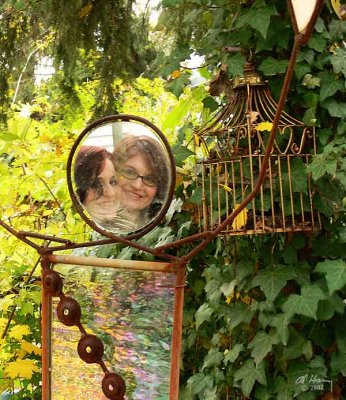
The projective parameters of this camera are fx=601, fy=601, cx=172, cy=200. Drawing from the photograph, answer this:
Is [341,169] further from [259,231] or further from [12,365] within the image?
[12,365]

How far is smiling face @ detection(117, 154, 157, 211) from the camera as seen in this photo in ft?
3.77

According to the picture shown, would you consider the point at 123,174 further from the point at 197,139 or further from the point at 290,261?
the point at 290,261

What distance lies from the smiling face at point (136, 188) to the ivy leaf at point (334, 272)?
524 mm

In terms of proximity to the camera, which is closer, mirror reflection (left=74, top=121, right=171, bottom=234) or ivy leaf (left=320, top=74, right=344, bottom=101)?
mirror reflection (left=74, top=121, right=171, bottom=234)

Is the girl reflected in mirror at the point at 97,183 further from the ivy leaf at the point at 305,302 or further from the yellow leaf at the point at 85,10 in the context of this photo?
the yellow leaf at the point at 85,10

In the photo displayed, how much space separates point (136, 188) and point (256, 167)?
1.65 feet

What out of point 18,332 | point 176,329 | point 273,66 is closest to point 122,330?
point 176,329

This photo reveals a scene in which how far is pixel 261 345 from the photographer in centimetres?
157

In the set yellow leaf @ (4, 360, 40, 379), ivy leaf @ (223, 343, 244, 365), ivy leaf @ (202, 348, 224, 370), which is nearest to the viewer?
ivy leaf @ (223, 343, 244, 365)

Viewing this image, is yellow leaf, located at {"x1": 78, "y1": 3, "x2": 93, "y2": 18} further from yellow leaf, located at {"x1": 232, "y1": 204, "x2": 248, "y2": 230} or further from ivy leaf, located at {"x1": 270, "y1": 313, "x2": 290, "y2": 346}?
ivy leaf, located at {"x1": 270, "y1": 313, "x2": 290, "y2": 346}

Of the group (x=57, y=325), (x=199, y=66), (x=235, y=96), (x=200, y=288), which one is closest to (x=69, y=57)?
(x=199, y=66)

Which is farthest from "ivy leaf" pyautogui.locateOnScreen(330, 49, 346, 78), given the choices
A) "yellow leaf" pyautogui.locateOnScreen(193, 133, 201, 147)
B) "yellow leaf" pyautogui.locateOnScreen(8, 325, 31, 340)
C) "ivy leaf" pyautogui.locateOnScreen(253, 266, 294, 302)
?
"yellow leaf" pyautogui.locateOnScreen(8, 325, 31, 340)

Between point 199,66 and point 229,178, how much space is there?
1.49 ft

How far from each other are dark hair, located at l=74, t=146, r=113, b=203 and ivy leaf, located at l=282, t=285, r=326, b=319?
581 mm
